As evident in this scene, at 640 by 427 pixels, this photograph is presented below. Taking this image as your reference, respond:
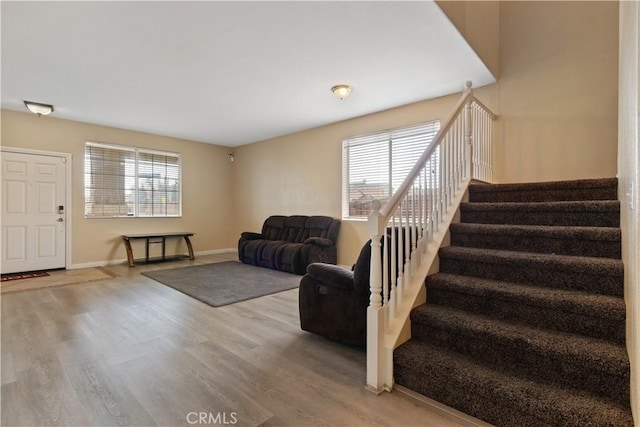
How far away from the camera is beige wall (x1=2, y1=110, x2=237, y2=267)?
200 inches

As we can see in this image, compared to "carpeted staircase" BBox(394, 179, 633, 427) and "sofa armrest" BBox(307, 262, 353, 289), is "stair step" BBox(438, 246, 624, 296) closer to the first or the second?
"carpeted staircase" BBox(394, 179, 633, 427)

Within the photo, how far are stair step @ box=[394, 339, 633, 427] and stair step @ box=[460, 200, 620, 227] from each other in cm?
135

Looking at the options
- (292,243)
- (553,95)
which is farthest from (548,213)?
(292,243)

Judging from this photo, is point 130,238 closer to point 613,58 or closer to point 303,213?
point 303,213

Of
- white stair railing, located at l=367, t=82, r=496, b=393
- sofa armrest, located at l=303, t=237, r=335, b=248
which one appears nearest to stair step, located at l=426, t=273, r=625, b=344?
white stair railing, located at l=367, t=82, r=496, b=393

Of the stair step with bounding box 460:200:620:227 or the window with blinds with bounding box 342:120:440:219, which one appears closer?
the stair step with bounding box 460:200:620:227

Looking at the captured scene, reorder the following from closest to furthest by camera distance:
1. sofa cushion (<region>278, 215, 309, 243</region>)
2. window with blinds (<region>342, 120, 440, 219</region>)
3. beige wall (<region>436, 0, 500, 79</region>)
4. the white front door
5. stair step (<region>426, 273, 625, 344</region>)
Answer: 1. stair step (<region>426, 273, 625, 344</region>)
2. beige wall (<region>436, 0, 500, 79</region>)
3. window with blinds (<region>342, 120, 440, 219</region>)
4. the white front door
5. sofa cushion (<region>278, 215, 309, 243</region>)

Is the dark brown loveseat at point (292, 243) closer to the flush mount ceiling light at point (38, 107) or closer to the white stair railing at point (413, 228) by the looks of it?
the white stair railing at point (413, 228)

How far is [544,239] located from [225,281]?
3855 millimetres

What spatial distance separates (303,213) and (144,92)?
3350mm

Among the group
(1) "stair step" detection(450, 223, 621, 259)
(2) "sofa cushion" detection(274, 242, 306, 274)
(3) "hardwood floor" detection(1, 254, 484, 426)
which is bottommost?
(3) "hardwood floor" detection(1, 254, 484, 426)

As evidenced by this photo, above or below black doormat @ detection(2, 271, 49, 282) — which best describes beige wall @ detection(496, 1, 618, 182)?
above

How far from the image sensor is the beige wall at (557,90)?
323 cm

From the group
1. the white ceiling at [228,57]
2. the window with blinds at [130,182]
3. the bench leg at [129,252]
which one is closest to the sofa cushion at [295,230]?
the white ceiling at [228,57]
